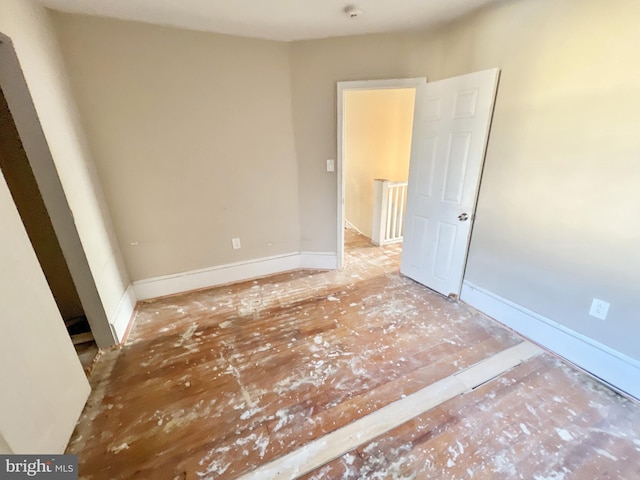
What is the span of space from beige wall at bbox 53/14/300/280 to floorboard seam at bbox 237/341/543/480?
2.03 m

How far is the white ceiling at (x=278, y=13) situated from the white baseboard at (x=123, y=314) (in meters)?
2.14

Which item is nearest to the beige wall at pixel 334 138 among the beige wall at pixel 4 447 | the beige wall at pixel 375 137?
the beige wall at pixel 375 137

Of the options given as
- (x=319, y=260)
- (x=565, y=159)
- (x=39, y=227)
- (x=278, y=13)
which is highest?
(x=278, y=13)

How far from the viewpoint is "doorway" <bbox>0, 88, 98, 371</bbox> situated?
1732 mm

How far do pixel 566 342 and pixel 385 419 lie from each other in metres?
1.39

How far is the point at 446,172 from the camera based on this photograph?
238 cm

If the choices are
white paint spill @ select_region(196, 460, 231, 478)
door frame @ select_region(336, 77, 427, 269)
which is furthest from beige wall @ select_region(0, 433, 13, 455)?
door frame @ select_region(336, 77, 427, 269)

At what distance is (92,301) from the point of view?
1907 millimetres

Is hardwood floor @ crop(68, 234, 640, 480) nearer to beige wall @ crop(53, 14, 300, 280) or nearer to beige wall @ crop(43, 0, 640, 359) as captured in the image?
beige wall @ crop(43, 0, 640, 359)

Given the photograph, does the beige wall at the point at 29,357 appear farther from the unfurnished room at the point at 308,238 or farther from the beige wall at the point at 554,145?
the beige wall at the point at 554,145

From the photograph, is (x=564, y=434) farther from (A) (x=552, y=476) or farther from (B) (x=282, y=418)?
(B) (x=282, y=418)

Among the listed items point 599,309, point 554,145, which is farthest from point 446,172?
point 599,309

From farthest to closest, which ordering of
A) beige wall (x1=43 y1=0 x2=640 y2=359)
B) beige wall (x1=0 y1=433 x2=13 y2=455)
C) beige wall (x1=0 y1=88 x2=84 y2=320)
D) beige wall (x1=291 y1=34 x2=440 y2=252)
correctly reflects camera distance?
beige wall (x1=291 y1=34 x2=440 y2=252)
beige wall (x1=0 y1=88 x2=84 y2=320)
beige wall (x1=43 y1=0 x2=640 y2=359)
beige wall (x1=0 y1=433 x2=13 y2=455)

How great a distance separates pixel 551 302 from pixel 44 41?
12.4 ft
